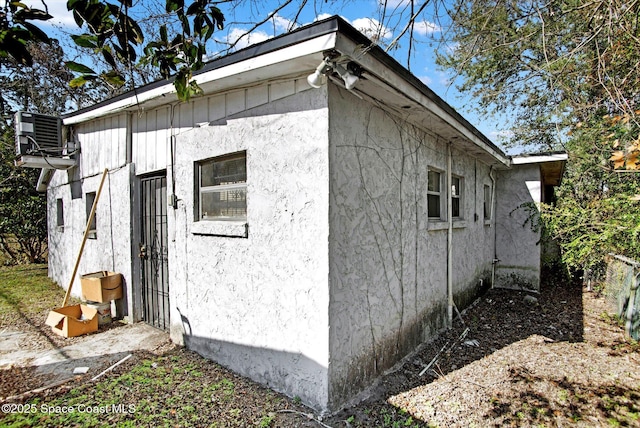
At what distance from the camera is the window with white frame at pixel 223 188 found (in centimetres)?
387

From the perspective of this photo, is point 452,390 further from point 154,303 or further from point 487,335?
point 154,303

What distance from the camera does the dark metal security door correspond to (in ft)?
16.9

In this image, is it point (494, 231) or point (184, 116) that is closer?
point (184, 116)

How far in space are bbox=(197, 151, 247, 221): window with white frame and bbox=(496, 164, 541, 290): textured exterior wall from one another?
7.44m

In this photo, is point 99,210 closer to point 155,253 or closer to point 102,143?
point 102,143

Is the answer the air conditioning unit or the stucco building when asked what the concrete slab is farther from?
the air conditioning unit

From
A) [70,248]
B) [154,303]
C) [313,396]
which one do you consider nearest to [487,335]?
[313,396]

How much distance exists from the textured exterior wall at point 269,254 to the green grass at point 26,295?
Answer: 425cm

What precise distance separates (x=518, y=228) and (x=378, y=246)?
22.1 feet

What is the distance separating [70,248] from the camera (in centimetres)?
765

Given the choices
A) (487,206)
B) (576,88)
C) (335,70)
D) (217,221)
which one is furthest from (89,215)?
(576,88)

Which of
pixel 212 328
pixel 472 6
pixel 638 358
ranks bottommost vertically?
pixel 638 358

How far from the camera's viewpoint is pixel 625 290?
226 inches

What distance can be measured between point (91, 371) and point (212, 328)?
1.46m
